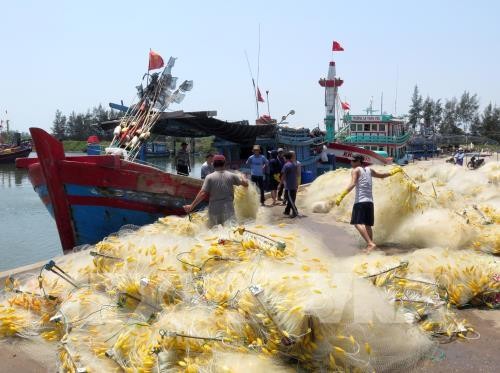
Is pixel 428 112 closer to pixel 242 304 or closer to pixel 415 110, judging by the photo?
pixel 415 110

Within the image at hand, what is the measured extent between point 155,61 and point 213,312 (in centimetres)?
1042

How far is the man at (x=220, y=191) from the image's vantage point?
249 inches

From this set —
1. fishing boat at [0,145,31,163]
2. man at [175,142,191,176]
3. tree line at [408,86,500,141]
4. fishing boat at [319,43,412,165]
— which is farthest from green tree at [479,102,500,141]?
man at [175,142,191,176]

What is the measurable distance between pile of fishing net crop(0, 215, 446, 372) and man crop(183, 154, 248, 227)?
1.73 m

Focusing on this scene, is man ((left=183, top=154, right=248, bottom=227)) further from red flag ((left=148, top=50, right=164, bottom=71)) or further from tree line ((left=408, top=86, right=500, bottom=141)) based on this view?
tree line ((left=408, top=86, right=500, bottom=141))

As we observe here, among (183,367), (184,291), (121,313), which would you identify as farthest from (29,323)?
(183,367)

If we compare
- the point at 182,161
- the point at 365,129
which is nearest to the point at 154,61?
the point at 182,161

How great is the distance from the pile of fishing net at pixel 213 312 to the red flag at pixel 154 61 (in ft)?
29.4

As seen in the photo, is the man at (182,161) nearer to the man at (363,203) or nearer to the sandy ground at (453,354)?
the man at (363,203)

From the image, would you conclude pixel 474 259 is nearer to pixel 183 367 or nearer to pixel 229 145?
pixel 183 367

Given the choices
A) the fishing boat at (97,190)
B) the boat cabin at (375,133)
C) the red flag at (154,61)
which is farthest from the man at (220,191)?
the boat cabin at (375,133)

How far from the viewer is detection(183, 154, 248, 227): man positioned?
6.34m

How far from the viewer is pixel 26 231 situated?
52.4 ft

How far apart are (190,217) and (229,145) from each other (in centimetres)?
893
